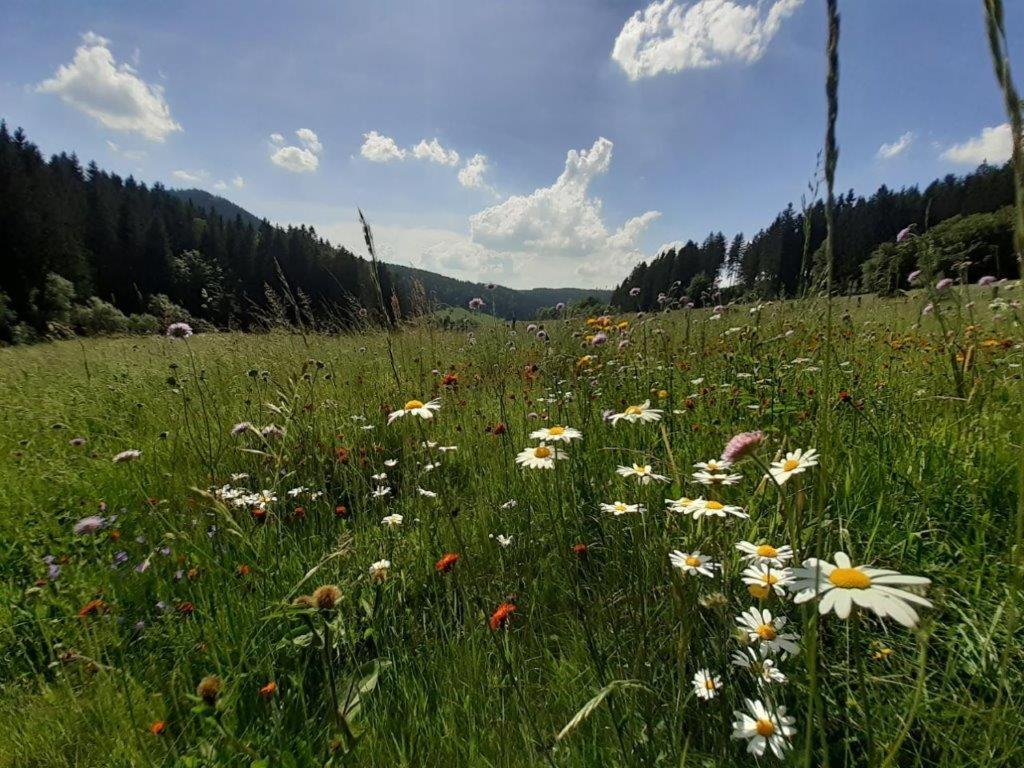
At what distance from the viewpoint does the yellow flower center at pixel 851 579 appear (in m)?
0.64

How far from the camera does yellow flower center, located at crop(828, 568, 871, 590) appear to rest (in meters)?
0.64

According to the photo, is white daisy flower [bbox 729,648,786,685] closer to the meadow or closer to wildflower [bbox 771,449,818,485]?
the meadow

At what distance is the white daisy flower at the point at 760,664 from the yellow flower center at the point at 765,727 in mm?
63

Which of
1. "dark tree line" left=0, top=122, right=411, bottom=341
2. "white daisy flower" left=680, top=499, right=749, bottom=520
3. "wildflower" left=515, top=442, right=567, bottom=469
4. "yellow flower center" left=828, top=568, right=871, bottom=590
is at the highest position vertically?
"dark tree line" left=0, top=122, right=411, bottom=341

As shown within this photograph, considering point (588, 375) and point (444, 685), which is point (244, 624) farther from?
point (588, 375)

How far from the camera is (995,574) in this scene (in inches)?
50.9

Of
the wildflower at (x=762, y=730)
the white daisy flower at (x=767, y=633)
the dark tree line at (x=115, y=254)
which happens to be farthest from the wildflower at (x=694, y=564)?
the dark tree line at (x=115, y=254)

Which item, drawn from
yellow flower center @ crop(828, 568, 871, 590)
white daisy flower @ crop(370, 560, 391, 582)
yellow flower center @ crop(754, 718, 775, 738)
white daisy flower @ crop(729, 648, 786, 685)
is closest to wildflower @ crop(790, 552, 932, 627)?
yellow flower center @ crop(828, 568, 871, 590)

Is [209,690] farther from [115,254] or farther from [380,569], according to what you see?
[115,254]

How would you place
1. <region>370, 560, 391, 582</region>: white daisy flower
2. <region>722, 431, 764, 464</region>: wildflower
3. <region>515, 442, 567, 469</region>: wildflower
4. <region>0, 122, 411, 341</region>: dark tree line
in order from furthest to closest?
<region>0, 122, 411, 341</region>: dark tree line → <region>370, 560, 391, 582</region>: white daisy flower → <region>515, 442, 567, 469</region>: wildflower → <region>722, 431, 764, 464</region>: wildflower

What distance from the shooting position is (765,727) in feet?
2.90

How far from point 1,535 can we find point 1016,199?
138 inches

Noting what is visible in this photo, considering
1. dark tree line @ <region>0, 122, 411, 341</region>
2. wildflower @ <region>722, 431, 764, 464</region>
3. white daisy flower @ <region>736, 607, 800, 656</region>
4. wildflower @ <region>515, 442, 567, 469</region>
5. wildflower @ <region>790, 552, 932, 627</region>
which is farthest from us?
dark tree line @ <region>0, 122, 411, 341</region>

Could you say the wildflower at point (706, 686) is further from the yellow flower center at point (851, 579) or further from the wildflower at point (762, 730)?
the yellow flower center at point (851, 579)
